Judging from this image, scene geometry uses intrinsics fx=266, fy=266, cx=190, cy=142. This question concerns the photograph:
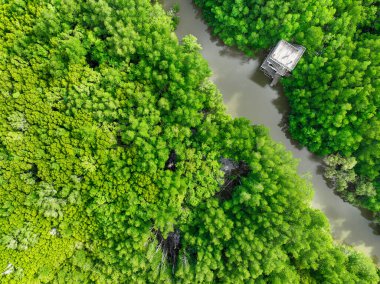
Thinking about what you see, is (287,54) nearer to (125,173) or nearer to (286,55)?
(286,55)

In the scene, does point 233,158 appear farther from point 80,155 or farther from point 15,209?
point 15,209

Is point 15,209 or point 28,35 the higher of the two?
point 28,35

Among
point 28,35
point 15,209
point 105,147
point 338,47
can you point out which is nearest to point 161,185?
point 105,147

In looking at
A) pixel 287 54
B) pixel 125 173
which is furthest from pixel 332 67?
pixel 125 173

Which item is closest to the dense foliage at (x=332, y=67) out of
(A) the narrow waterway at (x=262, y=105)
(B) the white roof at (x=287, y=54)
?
(B) the white roof at (x=287, y=54)

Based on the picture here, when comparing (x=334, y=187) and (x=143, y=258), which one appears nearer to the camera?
(x=143, y=258)

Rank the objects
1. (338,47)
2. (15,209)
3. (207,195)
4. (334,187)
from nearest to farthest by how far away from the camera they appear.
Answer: (15,209), (207,195), (338,47), (334,187)

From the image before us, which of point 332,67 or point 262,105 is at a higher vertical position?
point 332,67
